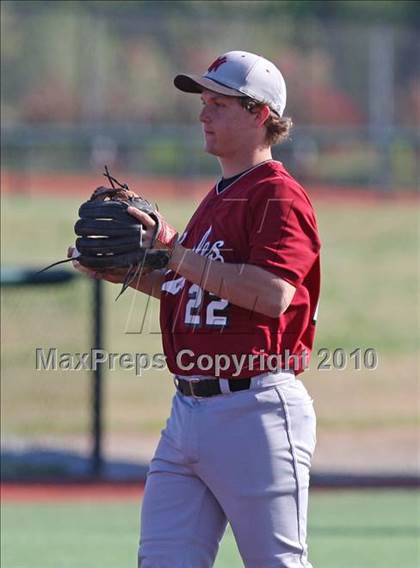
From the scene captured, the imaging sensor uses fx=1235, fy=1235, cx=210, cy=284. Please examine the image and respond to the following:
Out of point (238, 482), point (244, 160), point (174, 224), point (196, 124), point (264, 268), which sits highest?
point (196, 124)

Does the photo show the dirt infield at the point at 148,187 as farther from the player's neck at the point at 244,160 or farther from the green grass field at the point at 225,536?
the player's neck at the point at 244,160

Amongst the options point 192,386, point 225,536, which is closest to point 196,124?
point 225,536

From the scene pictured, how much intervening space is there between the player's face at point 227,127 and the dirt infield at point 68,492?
4583mm

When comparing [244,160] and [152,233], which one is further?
[244,160]

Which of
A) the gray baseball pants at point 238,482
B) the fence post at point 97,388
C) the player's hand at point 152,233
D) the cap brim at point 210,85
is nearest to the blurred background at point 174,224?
the fence post at point 97,388

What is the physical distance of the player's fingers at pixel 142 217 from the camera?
353cm

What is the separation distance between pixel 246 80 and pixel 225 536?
3.59m

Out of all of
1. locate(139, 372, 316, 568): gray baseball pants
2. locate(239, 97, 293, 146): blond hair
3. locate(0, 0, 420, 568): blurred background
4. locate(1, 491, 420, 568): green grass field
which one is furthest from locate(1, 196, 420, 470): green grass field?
locate(139, 372, 316, 568): gray baseball pants

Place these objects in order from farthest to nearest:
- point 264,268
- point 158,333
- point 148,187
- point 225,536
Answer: point 148,187, point 225,536, point 158,333, point 264,268

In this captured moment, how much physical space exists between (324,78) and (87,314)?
39.8ft

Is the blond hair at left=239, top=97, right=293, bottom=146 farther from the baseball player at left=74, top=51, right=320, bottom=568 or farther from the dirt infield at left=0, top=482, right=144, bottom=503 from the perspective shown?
the dirt infield at left=0, top=482, right=144, bottom=503

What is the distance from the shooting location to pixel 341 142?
74.0ft

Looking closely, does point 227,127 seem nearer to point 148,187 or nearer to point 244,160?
point 244,160

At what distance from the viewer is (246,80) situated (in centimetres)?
366
